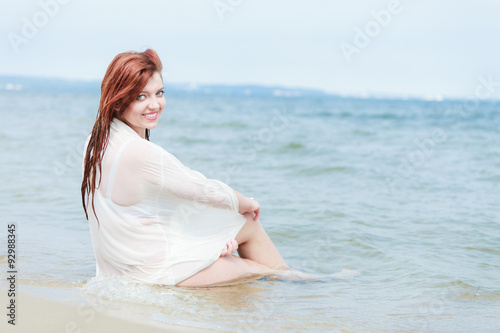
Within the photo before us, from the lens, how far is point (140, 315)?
272 cm

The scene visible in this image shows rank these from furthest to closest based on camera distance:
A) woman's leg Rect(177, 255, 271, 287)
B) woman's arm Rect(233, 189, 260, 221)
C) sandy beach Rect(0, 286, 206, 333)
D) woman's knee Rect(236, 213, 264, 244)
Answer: woman's knee Rect(236, 213, 264, 244), woman's arm Rect(233, 189, 260, 221), woman's leg Rect(177, 255, 271, 287), sandy beach Rect(0, 286, 206, 333)

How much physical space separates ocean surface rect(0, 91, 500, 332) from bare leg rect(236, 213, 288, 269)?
0.13 metres

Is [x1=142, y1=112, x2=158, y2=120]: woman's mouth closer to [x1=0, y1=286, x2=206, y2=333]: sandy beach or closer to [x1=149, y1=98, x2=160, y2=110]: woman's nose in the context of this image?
[x1=149, y1=98, x2=160, y2=110]: woman's nose

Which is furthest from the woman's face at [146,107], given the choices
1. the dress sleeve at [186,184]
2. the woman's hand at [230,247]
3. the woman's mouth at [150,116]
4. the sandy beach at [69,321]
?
the sandy beach at [69,321]

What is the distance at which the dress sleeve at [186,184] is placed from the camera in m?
2.93

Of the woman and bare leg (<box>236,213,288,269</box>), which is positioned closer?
the woman

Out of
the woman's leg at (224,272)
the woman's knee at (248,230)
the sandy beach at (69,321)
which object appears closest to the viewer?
the sandy beach at (69,321)

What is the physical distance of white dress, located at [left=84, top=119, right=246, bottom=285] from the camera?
292cm

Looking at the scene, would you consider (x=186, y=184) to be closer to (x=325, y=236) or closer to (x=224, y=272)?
(x=224, y=272)

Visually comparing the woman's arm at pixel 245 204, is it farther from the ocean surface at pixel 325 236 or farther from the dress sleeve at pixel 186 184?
the ocean surface at pixel 325 236

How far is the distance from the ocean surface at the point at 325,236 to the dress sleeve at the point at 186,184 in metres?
0.55

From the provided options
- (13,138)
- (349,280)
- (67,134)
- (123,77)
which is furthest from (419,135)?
(123,77)

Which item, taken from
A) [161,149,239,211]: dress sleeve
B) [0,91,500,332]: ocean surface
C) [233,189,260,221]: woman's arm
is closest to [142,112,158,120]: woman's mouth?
[161,149,239,211]: dress sleeve

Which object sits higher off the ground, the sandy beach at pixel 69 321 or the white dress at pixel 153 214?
the white dress at pixel 153 214
